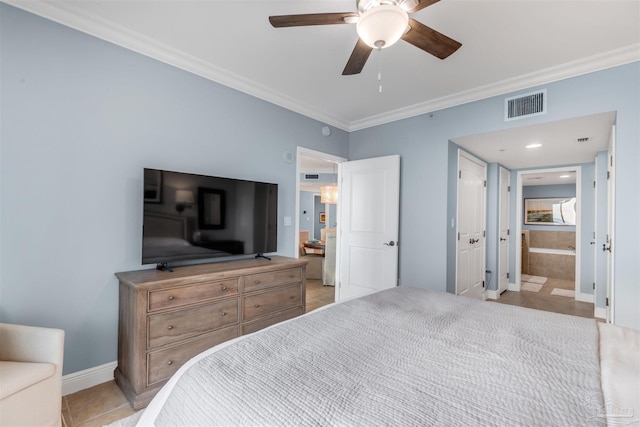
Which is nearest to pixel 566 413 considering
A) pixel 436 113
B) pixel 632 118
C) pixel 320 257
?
pixel 632 118

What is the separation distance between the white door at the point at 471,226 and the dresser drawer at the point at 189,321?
2.73m

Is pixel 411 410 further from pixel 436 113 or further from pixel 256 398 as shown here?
pixel 436 113

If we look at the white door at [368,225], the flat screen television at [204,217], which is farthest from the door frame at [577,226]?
the flat screen television at [204,217]

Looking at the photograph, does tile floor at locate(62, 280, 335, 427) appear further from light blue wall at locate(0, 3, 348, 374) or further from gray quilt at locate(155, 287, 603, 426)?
gray quilt at locate(155, 287, 603, 426)

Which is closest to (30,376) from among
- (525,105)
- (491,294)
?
(525,105)

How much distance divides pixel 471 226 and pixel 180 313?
12.1ft

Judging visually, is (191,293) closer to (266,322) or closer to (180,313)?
(180,313)

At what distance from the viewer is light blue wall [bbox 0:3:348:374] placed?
1.81 m

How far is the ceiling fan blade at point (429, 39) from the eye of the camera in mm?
1553

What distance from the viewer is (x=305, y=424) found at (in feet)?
2.49

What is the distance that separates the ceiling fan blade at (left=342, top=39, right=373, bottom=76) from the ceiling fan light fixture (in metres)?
0.23

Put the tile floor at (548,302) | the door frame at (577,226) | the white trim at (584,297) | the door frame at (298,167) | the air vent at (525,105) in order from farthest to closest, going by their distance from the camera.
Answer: the door frame at (577,226) < the white trim at (584,297) < the tile floor at (548,302) < the door frame at (298,167) < the air vent at (525,105)

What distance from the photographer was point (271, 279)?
8.43 ft

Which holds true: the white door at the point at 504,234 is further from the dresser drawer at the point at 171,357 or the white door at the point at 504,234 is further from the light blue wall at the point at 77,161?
the light blue wall at the point at 77,161
